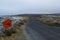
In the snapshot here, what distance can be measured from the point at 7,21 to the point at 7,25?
35 centimetres

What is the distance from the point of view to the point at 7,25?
58.3 feet

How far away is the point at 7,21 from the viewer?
17594mm
